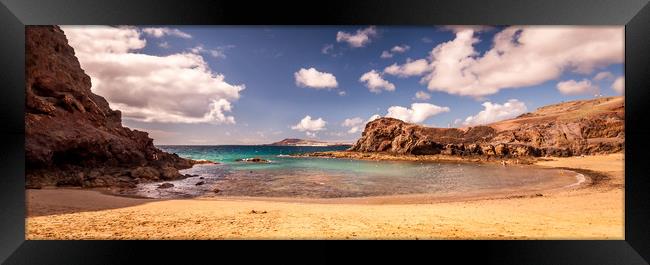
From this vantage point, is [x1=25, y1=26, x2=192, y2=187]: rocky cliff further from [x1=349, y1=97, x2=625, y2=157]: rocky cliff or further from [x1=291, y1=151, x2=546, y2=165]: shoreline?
[x1=349, y1=97, x2=625, y2=157]: rocky cliff

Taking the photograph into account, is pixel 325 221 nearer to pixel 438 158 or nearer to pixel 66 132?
pixel 66 132

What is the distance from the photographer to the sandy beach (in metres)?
4.37

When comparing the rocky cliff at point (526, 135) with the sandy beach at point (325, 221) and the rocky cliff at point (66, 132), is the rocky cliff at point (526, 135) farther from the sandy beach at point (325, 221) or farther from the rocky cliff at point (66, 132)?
the rocky cliff at point (66, 132)

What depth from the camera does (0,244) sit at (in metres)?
3.67

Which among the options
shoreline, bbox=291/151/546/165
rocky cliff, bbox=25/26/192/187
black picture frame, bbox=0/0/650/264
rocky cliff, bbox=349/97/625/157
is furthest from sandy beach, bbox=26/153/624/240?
rocky cliff, bbox=349/97/625/157
